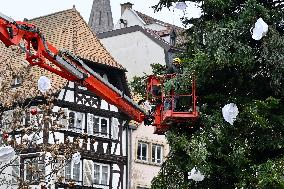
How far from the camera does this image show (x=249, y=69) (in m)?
17.7

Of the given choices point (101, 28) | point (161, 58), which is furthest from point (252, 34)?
point (101, 28)

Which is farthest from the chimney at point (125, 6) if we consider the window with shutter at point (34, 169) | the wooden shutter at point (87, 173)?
the window with shutter at point (34, 169)

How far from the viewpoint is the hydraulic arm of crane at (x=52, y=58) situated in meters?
16.4

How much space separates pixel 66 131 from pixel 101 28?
49.2 m

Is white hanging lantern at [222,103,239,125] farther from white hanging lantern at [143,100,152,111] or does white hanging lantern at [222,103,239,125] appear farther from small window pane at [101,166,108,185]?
small window pane at [101,166,108,185]

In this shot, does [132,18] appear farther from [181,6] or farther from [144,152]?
[181,6]

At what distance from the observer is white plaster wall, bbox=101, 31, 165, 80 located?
1705 inches

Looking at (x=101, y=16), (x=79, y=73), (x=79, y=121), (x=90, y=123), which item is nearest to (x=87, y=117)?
(x=90, y=123)

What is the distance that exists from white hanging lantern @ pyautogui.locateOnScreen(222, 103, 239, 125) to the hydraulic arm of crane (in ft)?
9.94

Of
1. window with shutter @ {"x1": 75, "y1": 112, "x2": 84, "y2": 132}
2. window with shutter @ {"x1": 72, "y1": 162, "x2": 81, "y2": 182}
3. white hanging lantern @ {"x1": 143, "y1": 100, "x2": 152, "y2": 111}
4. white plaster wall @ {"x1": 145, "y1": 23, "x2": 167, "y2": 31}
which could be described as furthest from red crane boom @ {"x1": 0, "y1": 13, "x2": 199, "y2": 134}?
white plaster wall @ {"x1": 145, "y1": 23, "x2": 167, "y2": 31}

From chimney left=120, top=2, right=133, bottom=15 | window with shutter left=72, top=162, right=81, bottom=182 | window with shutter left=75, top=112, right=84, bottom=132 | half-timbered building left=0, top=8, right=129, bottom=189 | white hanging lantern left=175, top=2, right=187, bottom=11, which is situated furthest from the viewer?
chimney left=120, top=2, right=133, bottom=15

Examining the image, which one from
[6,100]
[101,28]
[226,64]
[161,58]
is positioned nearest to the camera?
[226,64]

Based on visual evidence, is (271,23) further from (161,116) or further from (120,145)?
(120,145)

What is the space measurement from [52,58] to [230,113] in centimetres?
391
